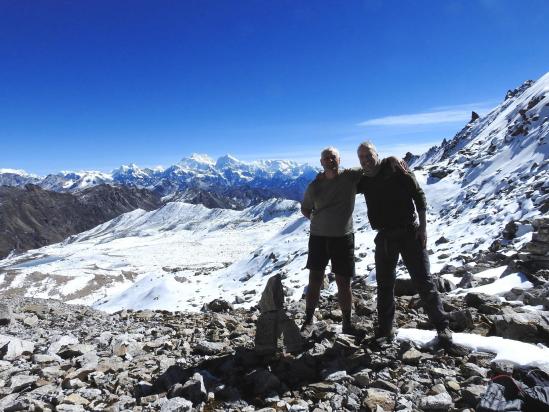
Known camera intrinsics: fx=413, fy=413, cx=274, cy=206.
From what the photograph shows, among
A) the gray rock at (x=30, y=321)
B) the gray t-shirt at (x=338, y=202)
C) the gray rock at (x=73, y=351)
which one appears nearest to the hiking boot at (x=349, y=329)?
the gray t-shirt at (x=338, y=202)

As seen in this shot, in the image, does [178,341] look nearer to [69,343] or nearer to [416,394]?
[69,343]

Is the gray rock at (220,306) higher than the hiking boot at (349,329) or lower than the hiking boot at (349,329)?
lower

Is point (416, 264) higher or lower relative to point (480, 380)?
higher

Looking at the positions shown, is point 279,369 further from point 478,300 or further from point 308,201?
point 478,300

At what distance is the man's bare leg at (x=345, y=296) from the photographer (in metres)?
8.16

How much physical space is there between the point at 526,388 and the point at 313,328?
421cm

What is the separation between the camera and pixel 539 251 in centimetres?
1512

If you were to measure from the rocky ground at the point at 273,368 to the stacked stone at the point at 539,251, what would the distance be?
4739mm

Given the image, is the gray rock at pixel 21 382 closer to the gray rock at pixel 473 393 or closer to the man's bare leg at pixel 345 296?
the man's bare leg at pixel 345 296

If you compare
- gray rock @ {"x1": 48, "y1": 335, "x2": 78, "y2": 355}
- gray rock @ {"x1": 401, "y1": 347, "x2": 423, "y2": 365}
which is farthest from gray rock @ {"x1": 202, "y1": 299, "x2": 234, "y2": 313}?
gray rock @ {"x1": 401, "y1": 347, "x2": 423, "y2": 365}

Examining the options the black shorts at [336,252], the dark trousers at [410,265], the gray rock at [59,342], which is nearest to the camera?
the dark trousers at [410,265]

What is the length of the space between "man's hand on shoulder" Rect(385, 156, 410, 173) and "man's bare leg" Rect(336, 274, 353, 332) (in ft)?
7.56

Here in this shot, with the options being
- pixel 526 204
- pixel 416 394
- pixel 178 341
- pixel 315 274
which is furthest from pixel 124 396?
pixel 526 204

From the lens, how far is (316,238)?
8.24 metres
